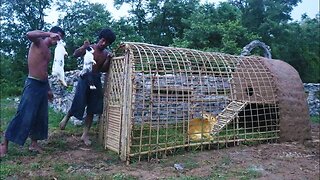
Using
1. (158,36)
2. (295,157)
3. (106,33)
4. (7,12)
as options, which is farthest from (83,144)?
(7,12)

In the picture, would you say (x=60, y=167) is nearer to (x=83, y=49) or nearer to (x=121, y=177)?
(x=121, y=177)

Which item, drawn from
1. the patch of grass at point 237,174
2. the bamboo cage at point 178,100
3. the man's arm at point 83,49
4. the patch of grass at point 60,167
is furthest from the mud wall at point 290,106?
the patch of grass at point 60,167

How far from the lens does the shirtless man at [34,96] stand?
196 inches

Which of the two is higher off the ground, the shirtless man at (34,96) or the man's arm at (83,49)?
the man's arm at (83,49)

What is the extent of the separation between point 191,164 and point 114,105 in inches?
55.5

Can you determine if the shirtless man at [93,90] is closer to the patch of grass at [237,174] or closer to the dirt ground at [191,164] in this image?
the dirt ground at [191,164]

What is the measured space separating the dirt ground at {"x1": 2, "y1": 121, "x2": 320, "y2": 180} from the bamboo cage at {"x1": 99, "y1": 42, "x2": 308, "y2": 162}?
0.74ft

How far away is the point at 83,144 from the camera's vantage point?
233 inches

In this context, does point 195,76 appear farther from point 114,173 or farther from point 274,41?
point 274,41

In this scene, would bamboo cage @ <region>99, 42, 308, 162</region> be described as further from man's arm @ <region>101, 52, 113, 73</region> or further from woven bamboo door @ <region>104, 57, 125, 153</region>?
man's arm @ <region>101, 52, 113, 73</region>

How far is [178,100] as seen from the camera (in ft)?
18.6

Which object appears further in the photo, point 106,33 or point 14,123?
point 106,33

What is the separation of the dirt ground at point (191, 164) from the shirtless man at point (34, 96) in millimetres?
354

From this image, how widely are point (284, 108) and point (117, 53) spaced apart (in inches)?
127
